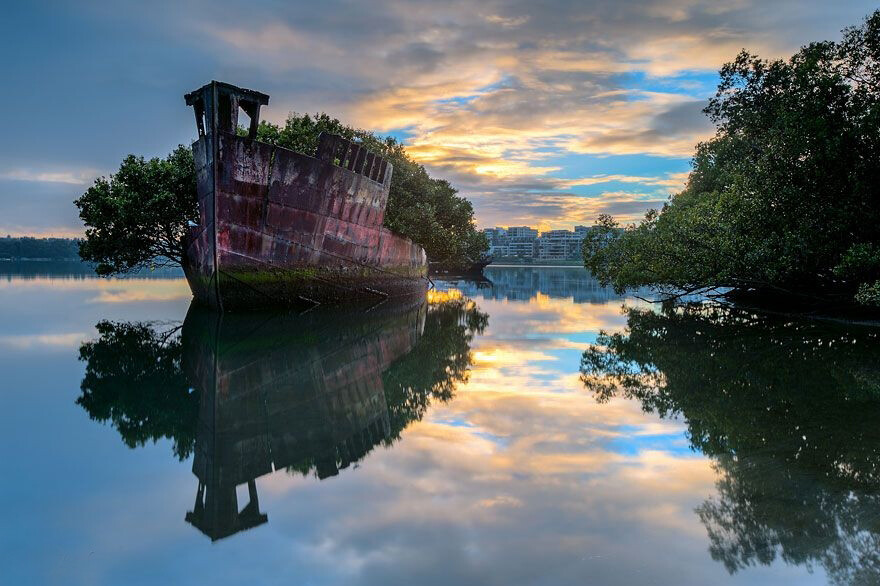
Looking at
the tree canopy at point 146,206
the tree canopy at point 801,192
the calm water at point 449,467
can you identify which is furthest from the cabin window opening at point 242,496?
the tree canopy at point 146,206

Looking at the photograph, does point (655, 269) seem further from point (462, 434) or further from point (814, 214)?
point (462, 434)

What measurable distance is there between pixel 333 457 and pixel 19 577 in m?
2.78

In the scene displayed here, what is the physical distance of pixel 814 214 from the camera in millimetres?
16453

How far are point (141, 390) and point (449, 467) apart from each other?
5799 mm

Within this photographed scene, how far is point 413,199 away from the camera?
4097 cm

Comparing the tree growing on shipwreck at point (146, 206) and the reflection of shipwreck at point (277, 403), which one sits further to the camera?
the tree growing on shipwreck at point (146, 206)

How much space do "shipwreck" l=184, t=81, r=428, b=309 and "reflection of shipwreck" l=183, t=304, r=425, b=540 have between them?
3312 mm

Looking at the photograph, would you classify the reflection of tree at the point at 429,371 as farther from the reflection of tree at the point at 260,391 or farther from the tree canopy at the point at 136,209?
the tree canopy at the point at 136,209

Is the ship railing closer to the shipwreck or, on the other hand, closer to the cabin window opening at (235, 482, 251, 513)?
the shipwreck

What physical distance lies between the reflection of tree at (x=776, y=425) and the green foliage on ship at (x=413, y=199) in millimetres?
22503

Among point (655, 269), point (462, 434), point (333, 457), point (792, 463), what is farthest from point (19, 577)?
point (655, 269)

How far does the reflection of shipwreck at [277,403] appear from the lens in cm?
548

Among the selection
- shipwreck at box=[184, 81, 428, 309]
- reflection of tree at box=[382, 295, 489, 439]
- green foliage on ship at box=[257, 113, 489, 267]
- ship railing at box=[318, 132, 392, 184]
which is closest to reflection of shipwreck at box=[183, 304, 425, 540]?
reflection of tree at box=[382, 295, 489, 439]

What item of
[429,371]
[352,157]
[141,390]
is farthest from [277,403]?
[352,157]
